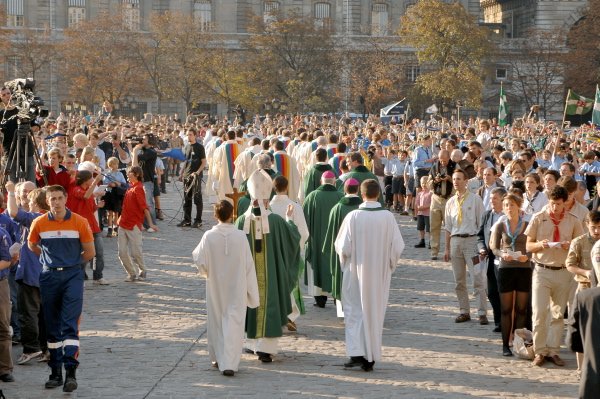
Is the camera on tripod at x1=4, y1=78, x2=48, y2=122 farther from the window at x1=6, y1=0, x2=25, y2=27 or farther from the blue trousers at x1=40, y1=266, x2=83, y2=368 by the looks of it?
the window at x1=6, y1=0, x2=25, y2=27

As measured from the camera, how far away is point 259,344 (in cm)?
1276

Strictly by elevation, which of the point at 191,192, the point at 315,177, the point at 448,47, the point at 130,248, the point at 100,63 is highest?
the point at 448,47

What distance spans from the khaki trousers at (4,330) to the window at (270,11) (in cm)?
7205

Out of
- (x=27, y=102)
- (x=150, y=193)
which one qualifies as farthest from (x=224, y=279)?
(x=150, y=193)

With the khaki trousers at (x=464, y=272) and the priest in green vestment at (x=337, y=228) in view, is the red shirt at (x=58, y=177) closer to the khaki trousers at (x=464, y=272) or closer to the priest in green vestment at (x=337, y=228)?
the priest in green vestment at (x=337, y=228)

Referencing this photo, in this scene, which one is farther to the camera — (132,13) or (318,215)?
(132,13)

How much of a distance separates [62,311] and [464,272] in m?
5.34

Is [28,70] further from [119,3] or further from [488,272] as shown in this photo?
[488,272]

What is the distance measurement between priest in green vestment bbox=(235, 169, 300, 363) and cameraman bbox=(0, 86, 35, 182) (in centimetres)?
310

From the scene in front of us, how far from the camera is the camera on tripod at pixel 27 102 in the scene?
1444 cm

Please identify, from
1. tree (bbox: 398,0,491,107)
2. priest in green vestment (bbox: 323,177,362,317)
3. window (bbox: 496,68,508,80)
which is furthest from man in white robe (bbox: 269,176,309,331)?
window (bbox: 496,68,508,80)

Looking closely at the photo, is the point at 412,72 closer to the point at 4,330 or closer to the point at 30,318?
the point at 30,318

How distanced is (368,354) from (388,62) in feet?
214

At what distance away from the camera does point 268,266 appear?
42.6 ft
